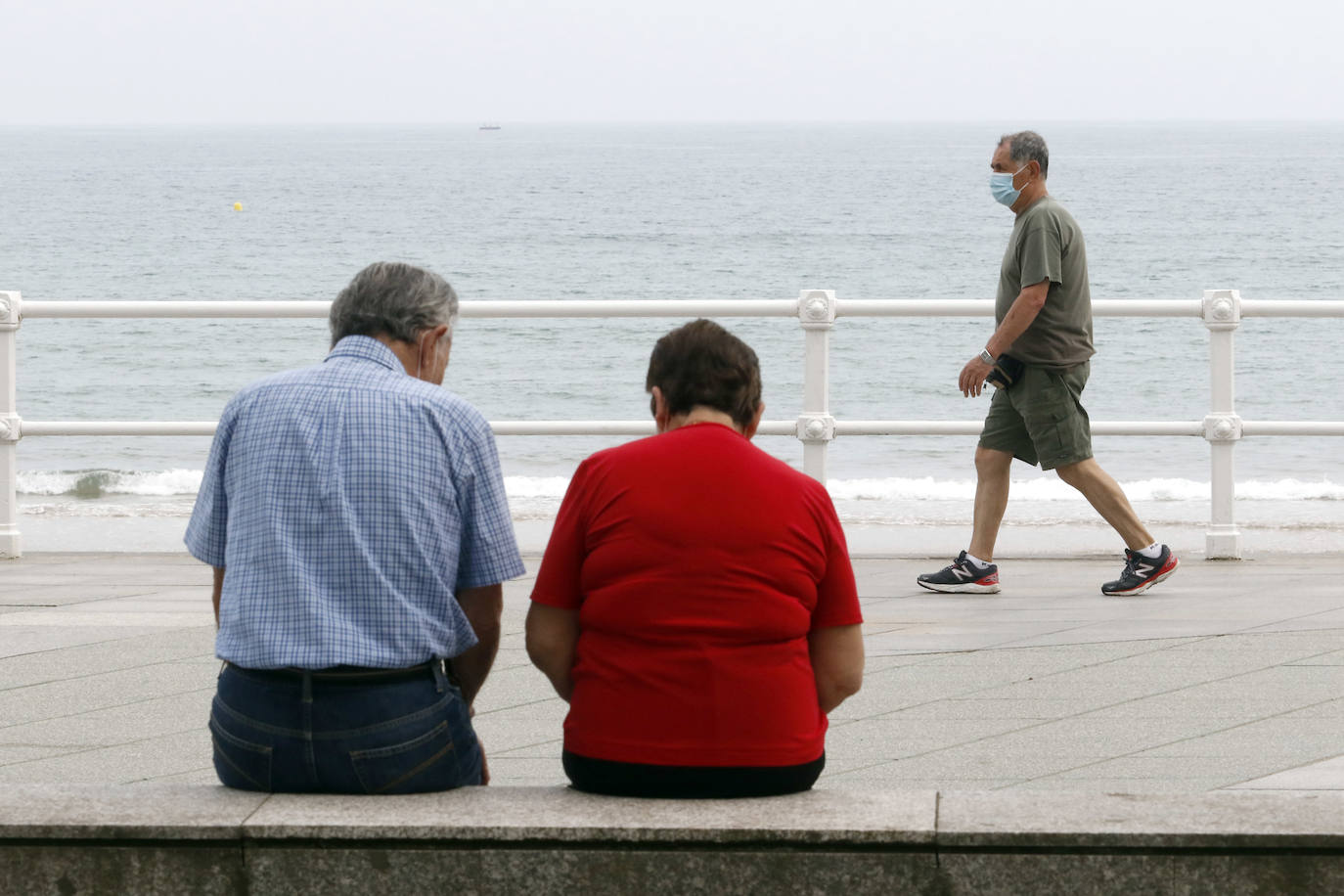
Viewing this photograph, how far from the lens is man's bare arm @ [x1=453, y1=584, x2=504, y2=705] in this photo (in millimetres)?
3129

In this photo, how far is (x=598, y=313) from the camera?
779cm

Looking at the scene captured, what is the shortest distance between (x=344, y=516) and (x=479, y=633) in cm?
36

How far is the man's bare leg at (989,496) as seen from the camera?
6867 millimetres

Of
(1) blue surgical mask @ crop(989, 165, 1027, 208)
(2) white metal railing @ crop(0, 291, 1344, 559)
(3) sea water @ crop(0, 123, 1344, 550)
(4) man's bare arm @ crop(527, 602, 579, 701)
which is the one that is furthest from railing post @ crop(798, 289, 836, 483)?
(4) man's bare arm @ crop(527, 602, 579, 701)

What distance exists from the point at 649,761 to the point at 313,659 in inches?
21.6

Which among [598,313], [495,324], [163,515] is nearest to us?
[598,313]

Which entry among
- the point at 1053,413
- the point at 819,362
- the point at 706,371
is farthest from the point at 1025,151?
the point at 706,371

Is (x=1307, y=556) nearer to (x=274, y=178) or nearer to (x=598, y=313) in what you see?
(x=598, y=313)

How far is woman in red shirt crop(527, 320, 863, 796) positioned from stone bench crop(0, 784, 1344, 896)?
0.10 metres

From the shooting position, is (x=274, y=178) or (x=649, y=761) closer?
(x=649, y=761)

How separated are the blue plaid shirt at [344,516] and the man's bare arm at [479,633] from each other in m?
0.08

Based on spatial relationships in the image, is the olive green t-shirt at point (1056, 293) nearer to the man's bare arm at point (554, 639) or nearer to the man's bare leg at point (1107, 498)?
the man's bare leg at point (1107, 498)

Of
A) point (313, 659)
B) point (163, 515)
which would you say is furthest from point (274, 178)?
point (313, 659)

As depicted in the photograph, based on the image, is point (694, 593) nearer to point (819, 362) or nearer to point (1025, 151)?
point (1025, 151)
